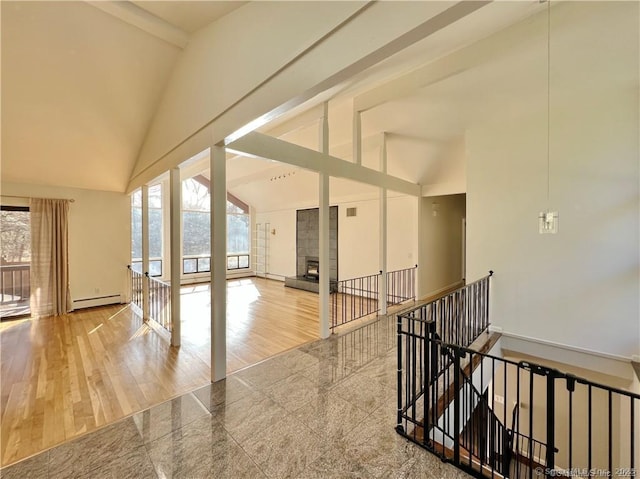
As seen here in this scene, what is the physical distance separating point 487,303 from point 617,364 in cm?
159

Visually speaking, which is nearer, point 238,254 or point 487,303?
point 487,303

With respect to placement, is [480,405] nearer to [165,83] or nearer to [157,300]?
[157,300]

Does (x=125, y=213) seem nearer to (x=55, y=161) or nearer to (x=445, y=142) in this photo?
(x=55, y=161)

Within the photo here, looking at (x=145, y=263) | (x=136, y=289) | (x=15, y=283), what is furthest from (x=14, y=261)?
(x=145, y=263)

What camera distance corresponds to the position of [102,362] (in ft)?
11.1

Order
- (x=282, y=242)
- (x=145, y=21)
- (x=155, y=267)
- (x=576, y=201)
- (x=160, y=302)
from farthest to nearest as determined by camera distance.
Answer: (x=282, y=242) < (x=155, y=267) < (x=160, y=302) < (x=576, y=201) < (x=145, y=21)

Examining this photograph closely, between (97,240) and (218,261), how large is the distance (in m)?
4.82

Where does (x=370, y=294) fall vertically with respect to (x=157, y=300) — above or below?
below

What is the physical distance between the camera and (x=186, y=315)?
529 centimetres

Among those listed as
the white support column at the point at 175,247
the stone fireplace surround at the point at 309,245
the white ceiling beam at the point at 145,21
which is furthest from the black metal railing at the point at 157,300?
the stone fireplace surround at the point at 309,245

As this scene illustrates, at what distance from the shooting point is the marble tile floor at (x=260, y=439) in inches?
72.1

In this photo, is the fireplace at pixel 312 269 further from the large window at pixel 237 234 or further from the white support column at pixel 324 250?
the white support column at pixel 324 250

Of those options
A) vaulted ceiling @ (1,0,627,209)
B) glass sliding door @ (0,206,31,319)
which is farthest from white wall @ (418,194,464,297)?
glass sliding door @ (0,206,31,319)

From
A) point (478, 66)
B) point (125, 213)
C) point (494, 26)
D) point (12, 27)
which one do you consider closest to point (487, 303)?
point (478, 66)
